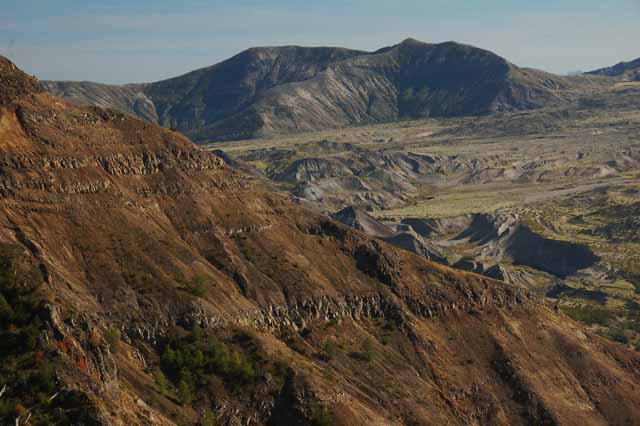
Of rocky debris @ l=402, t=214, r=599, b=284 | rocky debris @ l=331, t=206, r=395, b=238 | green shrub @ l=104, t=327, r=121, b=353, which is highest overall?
green shrub @ l=104, t=327, r=121, b=353

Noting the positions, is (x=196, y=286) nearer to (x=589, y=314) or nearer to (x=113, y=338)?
(x=113, y=338)

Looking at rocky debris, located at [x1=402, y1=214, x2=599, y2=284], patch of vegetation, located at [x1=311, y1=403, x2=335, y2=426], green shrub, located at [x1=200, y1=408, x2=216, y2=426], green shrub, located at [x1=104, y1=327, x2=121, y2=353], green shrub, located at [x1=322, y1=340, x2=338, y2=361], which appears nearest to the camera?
green shrub, located at [x1=200, y1=408, x2=216, y2=426]

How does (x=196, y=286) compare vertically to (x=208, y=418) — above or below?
above

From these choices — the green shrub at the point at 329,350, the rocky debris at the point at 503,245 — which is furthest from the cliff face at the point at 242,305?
the rocky debris at the point at 503,245

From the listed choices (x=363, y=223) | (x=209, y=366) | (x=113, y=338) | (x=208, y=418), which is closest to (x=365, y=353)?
(x=209, y=366)

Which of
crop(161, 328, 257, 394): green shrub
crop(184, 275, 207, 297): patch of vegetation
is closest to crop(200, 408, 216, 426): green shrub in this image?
crop(161, 328, 257, 394): green shrub

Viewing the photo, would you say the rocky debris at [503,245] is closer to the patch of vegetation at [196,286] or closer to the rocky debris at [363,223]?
the rocky debris at [363,223]

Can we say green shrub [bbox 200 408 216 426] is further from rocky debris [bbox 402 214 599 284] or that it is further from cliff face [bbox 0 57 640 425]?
rocky debris [bbox 402 214 599 284]
